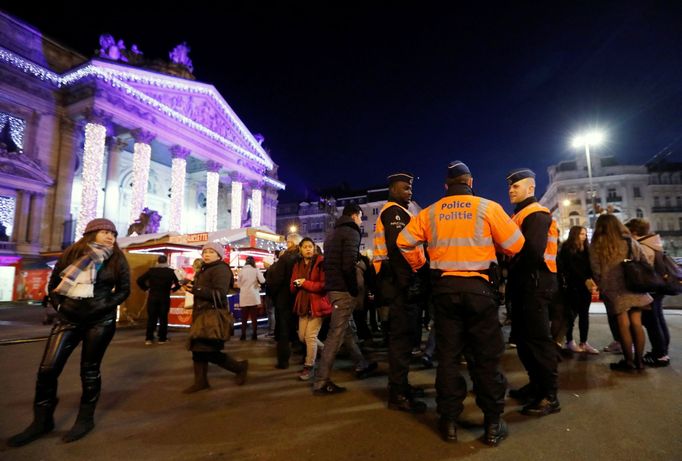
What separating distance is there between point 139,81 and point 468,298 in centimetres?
2743

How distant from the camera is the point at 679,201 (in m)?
49.2

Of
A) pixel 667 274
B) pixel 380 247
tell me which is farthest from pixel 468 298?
pixel 667 274

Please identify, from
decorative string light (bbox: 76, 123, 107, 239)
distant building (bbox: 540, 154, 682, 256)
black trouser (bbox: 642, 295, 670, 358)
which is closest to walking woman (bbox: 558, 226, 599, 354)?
black trouser (bbox: 642, 295, 670, 358)

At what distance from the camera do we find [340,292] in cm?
431

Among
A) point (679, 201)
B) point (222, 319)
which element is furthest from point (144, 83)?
point (679, 201)

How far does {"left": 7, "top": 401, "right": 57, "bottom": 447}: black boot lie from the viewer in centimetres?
287

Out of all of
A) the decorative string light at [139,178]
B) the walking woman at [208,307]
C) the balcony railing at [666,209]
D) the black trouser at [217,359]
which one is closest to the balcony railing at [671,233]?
the balcony railing at [666,209]

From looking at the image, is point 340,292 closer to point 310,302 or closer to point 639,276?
point 310,302

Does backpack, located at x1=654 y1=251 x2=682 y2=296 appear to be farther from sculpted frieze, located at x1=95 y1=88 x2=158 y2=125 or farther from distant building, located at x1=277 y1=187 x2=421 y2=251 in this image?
distant building, located at x1=277 y1=187 x2=421 y2=251

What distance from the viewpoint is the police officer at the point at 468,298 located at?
2.71m

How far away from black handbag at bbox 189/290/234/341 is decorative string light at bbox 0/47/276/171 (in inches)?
900

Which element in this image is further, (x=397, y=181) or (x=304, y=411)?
(x=397, y=181)

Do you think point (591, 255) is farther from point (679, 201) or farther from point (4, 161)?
point (679, 201)

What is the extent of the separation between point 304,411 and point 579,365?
4.08 m
